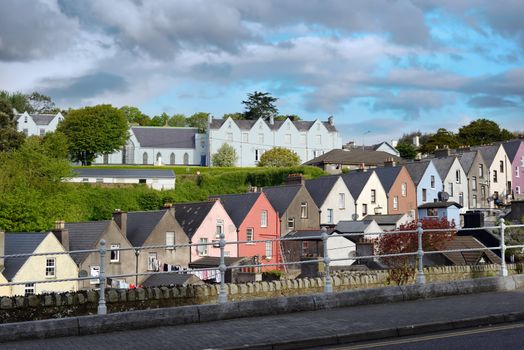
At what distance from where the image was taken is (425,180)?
7900 cm

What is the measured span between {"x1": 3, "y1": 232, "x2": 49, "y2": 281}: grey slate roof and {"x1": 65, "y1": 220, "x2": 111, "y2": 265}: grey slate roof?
530 centimetres

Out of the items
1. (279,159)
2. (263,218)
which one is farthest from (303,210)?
(279,159)

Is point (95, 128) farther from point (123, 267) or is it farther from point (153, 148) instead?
point (123, 267)

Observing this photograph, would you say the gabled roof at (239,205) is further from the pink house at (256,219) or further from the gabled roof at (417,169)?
the gabled roof at (417,169)

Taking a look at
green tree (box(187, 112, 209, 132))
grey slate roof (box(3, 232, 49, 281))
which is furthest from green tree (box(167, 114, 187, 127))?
grey slate roof (box(3, 232, 49, 281))

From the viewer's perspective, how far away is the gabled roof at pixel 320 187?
72.6 metres

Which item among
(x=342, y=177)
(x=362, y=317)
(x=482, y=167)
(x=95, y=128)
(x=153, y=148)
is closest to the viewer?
(x=362, y=317)

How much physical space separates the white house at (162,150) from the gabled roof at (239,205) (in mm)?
56806

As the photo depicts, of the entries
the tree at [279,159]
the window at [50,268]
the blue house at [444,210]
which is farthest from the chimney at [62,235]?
the tree at [279,159]

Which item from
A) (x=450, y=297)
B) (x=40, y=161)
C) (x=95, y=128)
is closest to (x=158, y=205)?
(x=40, y=161)

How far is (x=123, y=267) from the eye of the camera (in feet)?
188

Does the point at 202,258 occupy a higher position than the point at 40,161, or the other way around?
the point at 40,161

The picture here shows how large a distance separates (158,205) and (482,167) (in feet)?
133

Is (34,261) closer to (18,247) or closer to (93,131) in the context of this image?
(18,247)
